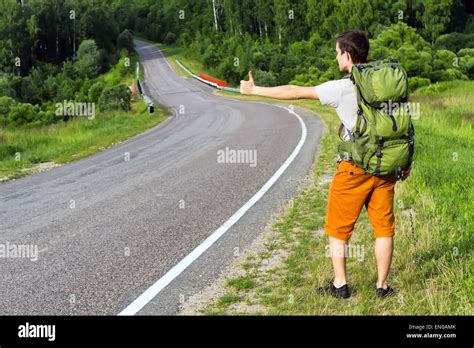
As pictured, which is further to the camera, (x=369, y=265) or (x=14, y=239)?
(x=14, y=239)

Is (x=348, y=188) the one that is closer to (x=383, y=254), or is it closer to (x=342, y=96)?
(x=383, y=254)

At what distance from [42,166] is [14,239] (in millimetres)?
6547

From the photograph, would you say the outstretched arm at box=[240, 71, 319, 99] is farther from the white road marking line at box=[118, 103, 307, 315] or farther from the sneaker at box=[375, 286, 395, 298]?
the white road marking line at box=[118, 103, 307, 315]

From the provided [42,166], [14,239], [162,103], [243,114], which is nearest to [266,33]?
[162,103]

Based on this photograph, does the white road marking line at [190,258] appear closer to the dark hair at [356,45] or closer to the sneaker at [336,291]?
the sneaker at [336,291]

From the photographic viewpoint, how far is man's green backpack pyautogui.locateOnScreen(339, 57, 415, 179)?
3.54 metres

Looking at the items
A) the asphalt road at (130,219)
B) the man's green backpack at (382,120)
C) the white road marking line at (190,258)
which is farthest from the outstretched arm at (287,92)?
the white road marking line at (190,258)

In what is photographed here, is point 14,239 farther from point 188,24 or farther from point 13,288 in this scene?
point 188,24

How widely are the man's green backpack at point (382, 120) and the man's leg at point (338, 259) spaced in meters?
0.71

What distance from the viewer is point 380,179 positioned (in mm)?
3900

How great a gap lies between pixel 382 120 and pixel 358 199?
720 mm

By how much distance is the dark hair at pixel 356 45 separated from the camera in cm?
386

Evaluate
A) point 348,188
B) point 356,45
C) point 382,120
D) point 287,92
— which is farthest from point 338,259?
point 356,45

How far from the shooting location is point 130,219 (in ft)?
22.3
